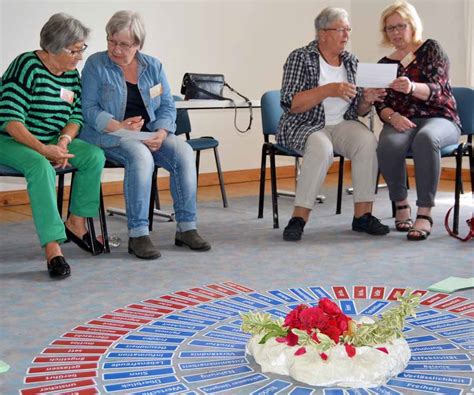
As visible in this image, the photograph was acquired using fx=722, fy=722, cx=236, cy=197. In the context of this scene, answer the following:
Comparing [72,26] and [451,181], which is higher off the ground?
[72,26]

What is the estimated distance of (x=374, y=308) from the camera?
7.49 feet

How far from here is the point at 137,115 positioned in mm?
3385

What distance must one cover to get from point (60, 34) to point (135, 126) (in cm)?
52

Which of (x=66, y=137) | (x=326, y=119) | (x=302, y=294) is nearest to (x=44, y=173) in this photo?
(x=66, y=137)

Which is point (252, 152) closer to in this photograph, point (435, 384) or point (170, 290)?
point (170, 290)

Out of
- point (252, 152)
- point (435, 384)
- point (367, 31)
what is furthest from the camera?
point (367, 31)

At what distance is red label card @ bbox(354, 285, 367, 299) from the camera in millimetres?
2432

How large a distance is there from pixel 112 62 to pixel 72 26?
342 mm

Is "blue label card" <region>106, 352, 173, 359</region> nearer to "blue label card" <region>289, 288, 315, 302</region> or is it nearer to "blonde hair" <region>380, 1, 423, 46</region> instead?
"blue label card" <region>289, 288, 315, 302</region>

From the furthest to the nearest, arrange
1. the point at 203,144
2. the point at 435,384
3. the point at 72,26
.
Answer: the point at 203,144 → the point at 72,26 → the point at 435,384

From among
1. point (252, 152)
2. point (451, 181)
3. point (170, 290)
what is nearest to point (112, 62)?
point (170, 290)

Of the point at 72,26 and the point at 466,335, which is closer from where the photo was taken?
the point at 466,335

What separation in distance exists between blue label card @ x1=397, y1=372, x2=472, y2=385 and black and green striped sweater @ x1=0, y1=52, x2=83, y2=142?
1.91 m

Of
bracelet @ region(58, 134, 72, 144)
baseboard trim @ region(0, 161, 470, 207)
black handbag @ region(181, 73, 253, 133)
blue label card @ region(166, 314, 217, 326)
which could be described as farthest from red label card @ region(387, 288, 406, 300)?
baseboard trim @ region(0, 161, 470, 207)
